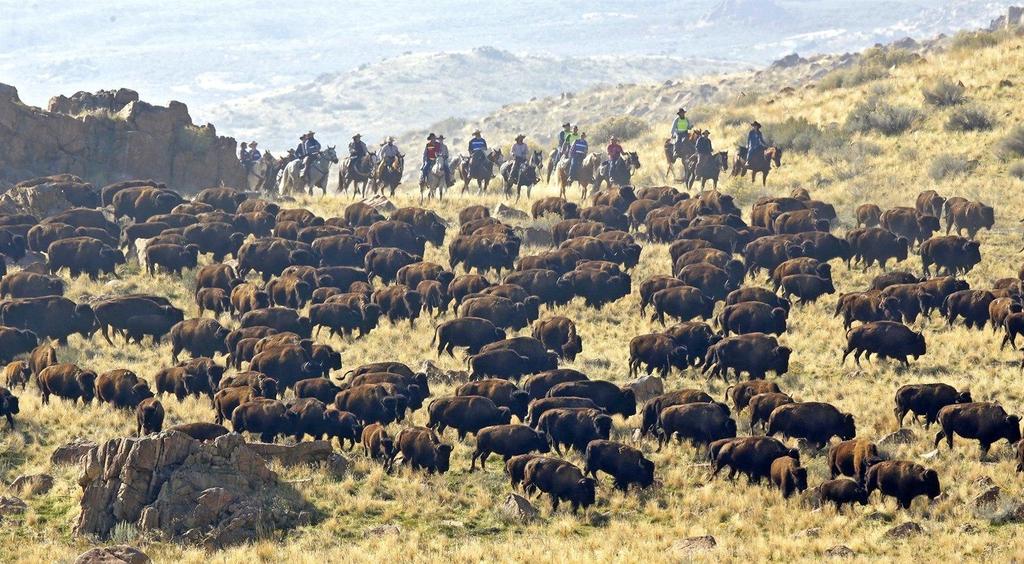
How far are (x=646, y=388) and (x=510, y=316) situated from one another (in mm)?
5783

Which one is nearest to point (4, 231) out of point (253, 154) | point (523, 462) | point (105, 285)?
point (105, 285)

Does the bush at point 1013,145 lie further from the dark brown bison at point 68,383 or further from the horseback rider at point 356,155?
the dark brown bison at point 68,383

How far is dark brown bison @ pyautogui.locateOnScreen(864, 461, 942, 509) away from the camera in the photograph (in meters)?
19.3

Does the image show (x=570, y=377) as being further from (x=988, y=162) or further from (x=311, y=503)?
(x=988, y=162)

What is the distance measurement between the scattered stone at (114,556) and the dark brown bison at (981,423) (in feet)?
37.9

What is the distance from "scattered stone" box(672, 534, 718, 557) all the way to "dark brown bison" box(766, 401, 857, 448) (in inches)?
167

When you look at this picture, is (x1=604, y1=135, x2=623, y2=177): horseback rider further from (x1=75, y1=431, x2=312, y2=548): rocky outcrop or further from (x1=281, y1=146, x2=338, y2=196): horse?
(x1=75, y1=431, x2=312, y2=548): rocky outcrop

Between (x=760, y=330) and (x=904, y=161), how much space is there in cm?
2096

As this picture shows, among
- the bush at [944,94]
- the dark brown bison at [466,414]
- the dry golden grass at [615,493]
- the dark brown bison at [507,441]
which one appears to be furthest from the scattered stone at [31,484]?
the bush at [944,94]

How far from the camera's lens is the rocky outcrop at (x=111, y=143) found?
4788 cm

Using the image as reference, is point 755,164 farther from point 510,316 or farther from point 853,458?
point 853,458

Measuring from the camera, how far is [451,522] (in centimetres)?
1964

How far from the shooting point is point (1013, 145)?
4591 cm

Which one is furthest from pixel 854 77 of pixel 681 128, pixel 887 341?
pixel 887 341
